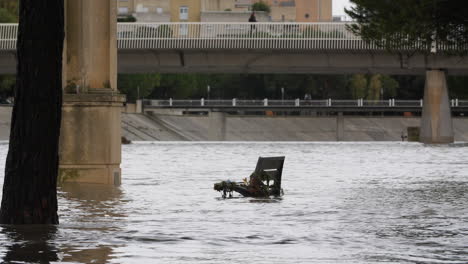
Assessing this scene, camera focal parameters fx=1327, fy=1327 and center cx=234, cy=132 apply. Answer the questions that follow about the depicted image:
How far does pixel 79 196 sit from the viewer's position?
26750 millimetres

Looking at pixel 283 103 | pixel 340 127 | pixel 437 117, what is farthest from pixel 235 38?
pixel 340 127

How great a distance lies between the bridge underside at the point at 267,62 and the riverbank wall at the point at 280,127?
4013 centimetres

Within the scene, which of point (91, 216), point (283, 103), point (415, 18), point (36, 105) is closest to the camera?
point (36, 105)

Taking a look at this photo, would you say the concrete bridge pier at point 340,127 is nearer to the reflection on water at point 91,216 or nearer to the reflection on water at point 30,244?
the reflection on water at point 91,216

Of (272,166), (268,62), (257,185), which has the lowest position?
(257,185)

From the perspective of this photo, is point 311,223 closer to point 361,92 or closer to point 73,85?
point 73,85

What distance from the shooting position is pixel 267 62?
9394 centimetres

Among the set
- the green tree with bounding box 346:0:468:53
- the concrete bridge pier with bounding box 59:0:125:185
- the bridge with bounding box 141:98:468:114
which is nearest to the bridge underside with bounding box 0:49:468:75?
the bridge with bounding box 141:98:468:114

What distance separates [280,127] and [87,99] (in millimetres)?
118307

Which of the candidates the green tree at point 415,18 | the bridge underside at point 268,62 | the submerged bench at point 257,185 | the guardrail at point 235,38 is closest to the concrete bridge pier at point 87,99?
the submerged bench at point 257,185

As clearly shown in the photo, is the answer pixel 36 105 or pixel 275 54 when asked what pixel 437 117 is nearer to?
pixel 275 54

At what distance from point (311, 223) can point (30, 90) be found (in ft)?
17.9

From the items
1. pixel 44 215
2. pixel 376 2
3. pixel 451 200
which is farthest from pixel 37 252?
pixel 376 2

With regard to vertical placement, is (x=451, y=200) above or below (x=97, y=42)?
below
